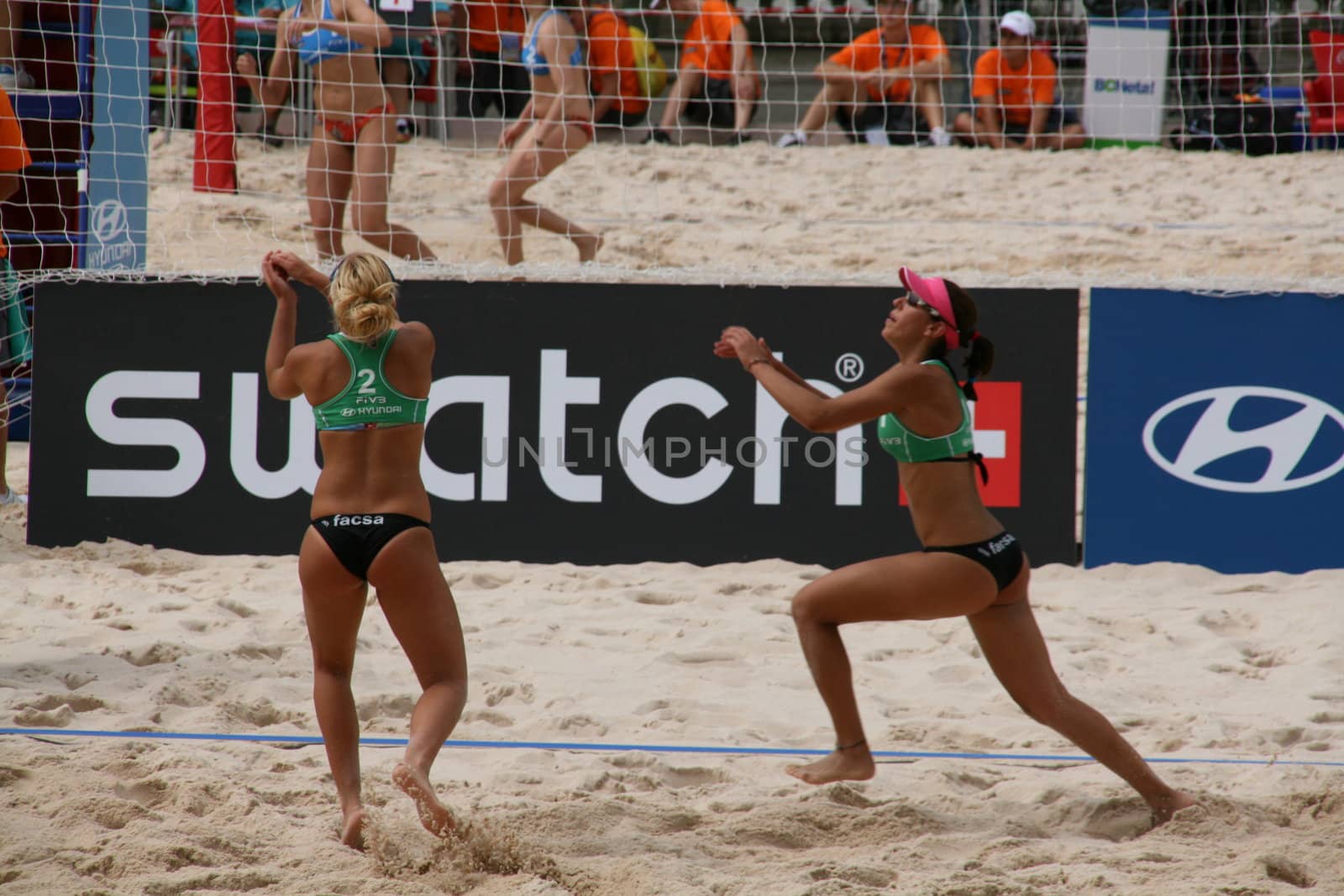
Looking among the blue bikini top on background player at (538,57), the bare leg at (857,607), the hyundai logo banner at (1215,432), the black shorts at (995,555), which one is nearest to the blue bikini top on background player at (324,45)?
the blue bikini top on background player at (538,57)

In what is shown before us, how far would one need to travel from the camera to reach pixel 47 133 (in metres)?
6.66

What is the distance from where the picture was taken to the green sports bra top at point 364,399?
122 inches

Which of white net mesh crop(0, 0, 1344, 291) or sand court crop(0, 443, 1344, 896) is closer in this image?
sand court crop(0, 443, 1344, 896)

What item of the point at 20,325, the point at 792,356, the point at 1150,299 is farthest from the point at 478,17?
the point at 1150,299

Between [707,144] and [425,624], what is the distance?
325 inches

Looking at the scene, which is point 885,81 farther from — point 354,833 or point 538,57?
point 354,833

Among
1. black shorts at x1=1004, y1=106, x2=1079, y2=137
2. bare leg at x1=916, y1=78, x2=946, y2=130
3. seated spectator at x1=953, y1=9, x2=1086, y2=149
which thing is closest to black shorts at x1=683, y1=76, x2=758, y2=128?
bare leg at x1=916, y1=78, x2=946, y2=130

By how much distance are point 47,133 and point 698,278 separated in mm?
3295

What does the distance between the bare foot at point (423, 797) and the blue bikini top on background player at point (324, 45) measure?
14.3 ft

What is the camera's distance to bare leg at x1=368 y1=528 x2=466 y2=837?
119 inches

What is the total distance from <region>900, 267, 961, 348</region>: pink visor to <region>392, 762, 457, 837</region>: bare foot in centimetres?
160

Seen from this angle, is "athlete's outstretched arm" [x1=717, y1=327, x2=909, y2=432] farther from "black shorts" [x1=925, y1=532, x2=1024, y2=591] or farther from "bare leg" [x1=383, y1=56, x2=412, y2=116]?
"bare leg" [x1=383, y1=56, x2=412, y2=116]

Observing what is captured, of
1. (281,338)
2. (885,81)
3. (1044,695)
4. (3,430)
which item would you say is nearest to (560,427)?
(3,430)

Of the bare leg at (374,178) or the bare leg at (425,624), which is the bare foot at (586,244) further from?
the bare leg at (425,624)
